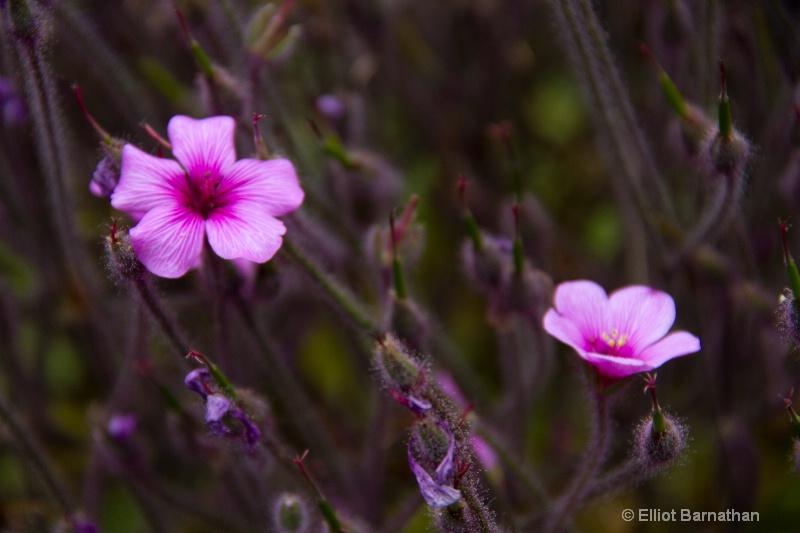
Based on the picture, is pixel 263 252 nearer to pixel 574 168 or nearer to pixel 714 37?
pixel 714 37

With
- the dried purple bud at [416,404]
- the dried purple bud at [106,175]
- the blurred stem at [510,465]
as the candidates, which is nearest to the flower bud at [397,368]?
the dried purple bud at [416,404]

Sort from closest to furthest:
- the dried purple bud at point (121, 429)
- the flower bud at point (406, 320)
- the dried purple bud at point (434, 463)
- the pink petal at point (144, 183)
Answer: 1. the dried purple bud at point (434, 463)
2. the pink petal at point (144, 183)
3. the flower bud at point (406, 320)
4. the dried purple bud at point (121, 429)

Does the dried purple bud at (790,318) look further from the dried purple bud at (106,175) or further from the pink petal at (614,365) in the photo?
the dried purple bud at (106,175)

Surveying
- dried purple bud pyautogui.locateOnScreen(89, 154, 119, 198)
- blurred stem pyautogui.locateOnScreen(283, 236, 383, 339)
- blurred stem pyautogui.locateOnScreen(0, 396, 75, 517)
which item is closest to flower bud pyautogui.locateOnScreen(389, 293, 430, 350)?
blurred stem pyautogui.locateOnScreen(283, 236, 383, 339)

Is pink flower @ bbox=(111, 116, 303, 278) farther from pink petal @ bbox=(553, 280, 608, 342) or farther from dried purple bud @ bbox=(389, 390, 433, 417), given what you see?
pink petal @ bbox=(553, 280, 608, 342)

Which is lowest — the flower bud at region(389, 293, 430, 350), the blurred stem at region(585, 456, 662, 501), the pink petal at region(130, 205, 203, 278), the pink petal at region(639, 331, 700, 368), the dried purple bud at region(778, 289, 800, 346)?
the blurred stem at region(585, 456, 662, 501)

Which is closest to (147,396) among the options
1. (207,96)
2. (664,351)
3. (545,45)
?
(207,96)

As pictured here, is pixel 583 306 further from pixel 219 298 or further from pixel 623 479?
pixel 219 298
